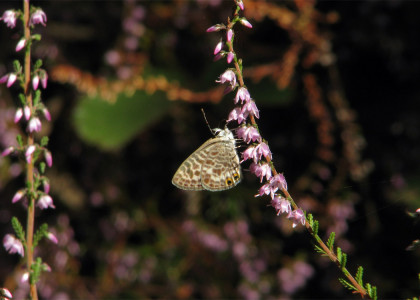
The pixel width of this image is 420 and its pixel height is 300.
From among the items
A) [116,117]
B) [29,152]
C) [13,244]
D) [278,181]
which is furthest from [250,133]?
[116,117]

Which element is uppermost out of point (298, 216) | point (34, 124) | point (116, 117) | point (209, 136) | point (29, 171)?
point (116, 117)

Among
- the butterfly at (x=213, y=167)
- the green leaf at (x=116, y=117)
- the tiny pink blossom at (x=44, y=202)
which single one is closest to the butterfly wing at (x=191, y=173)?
the butterfly at (x=213, y=167)

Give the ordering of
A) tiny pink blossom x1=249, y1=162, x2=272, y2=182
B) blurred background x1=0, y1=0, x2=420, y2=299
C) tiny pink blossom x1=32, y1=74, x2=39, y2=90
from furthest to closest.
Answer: blurred background x1=0, y1=0, x2=420, y2=299, tiny pink blossom x1=32, y1=74, x2=39, y2=90, tiny pink blossom x1=249, y1=162, x2=272, y2=182

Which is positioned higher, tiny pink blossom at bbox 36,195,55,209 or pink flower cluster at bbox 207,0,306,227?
pink flower cluster at bbox 207,0,306,227

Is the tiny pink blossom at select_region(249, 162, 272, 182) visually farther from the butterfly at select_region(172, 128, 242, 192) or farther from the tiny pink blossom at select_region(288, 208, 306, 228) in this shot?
the butterfly at select_region(172, 128, 242, 192)

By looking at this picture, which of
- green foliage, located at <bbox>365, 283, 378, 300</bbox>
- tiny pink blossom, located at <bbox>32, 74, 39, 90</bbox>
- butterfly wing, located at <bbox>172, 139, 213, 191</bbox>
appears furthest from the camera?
butterfly wing, located at <bbox>172, 139, 213, 191</bbox>

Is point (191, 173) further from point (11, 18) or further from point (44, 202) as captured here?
point (11, 18)

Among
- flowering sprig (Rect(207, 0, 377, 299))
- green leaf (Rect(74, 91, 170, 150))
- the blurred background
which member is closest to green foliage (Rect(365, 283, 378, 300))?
flowering sprig (Rect(207, 0, 377, 299))
